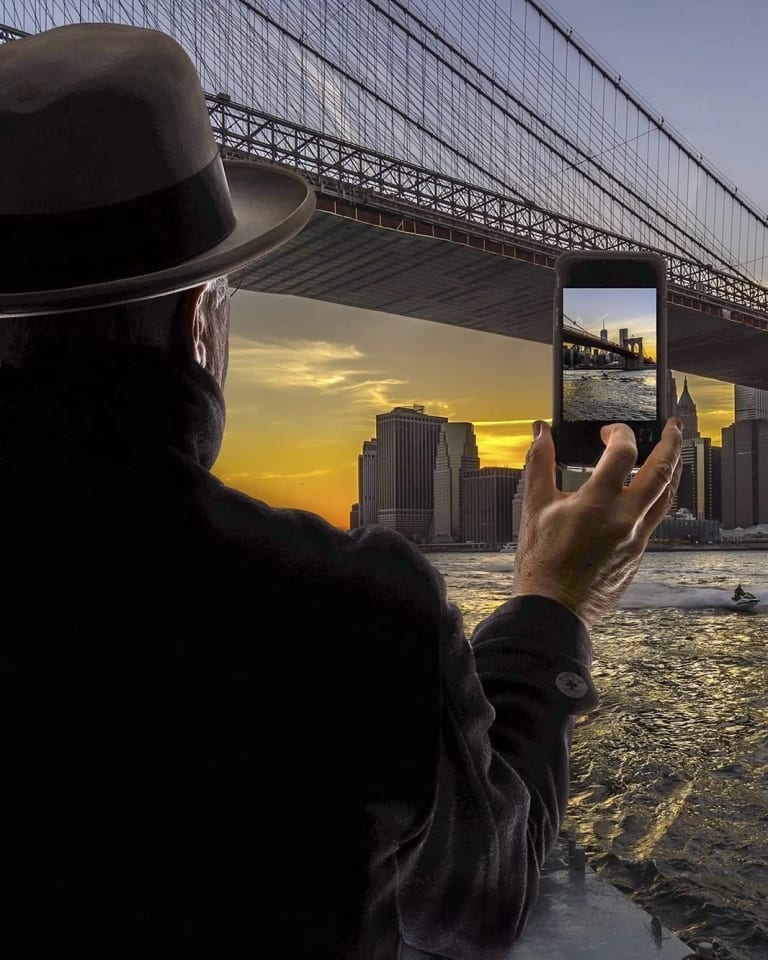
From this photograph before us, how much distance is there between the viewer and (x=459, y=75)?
2153 cm

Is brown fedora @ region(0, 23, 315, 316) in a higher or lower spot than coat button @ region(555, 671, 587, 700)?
higher

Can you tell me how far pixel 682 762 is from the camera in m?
24.7

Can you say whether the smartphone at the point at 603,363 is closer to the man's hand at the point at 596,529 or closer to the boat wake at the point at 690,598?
the man's hand at the point at 596,529

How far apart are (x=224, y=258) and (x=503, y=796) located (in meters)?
0.37

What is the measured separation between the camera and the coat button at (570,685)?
0.59 meters

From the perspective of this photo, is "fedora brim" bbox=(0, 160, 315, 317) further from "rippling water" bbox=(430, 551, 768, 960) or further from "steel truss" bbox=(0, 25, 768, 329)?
"steel truss" bbox=(0, 25, 768, 329)

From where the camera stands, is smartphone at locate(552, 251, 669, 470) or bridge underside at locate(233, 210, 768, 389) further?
bridge underside at locate(233, 210, 768, 389)

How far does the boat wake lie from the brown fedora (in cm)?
4396

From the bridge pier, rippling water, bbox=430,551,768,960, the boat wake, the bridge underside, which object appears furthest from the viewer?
the boat wake

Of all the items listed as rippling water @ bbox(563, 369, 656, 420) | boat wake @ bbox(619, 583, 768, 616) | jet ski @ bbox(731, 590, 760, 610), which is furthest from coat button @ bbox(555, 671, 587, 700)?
boat wake @ bbox(619, 583, 768, 616)

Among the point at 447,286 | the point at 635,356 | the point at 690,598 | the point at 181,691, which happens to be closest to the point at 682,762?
the point at 447,286

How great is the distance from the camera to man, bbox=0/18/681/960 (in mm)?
477

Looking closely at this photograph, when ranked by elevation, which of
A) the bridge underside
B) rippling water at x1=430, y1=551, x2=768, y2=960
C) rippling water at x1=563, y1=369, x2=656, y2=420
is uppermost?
the bridge underside

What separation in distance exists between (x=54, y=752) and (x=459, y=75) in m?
23.5
